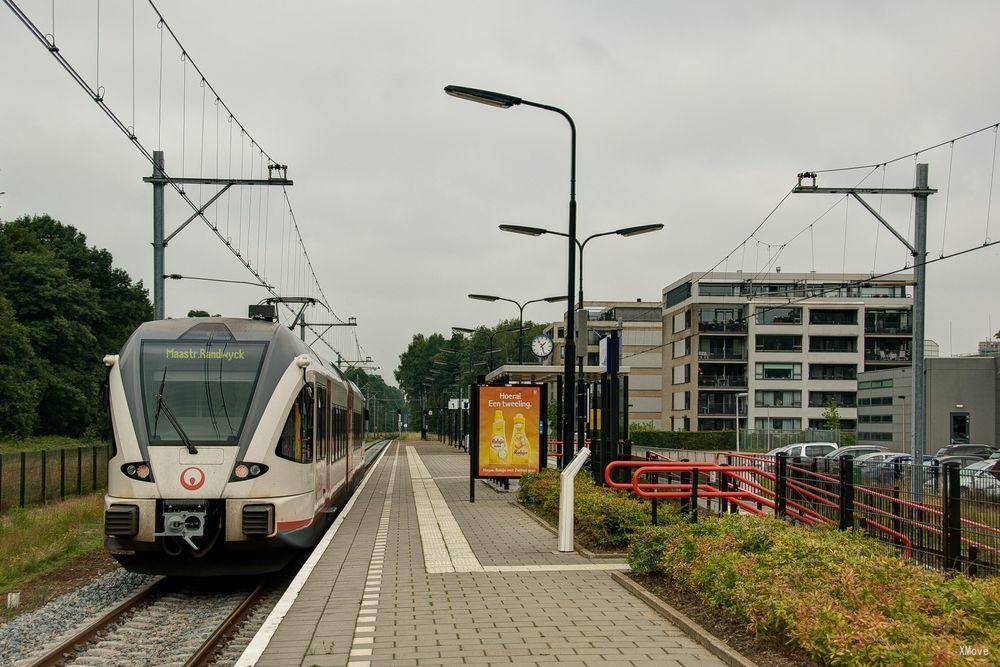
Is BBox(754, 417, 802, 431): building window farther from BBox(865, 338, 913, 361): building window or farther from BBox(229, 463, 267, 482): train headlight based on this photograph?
BBox(229, 463, 267, 482): train headlight

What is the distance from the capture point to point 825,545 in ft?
27.9

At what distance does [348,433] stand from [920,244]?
44.5 feet

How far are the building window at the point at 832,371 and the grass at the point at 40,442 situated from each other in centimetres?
5308

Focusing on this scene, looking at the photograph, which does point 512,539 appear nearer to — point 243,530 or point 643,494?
point 643,494

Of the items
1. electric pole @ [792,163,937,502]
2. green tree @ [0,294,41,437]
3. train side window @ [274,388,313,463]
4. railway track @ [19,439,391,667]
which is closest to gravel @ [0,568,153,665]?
railway track @ [19,439,391,667]

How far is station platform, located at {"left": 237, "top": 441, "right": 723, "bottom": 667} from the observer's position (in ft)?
24.4

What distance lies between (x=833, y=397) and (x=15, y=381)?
59019mm

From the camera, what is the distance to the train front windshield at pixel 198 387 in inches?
473

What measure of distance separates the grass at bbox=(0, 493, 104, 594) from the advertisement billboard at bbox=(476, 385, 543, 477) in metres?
8.03

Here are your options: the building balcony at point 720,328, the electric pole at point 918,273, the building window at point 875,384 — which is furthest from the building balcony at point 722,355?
the electric pole at point 918,273

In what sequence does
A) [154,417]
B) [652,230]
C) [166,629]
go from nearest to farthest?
[166,629] < [154,417] < [652,230]

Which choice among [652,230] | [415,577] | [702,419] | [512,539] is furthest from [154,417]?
[702,419]

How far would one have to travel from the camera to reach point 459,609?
9.24m

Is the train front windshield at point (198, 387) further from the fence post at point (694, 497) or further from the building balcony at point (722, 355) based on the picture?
the building balcony at point (722, 355)
